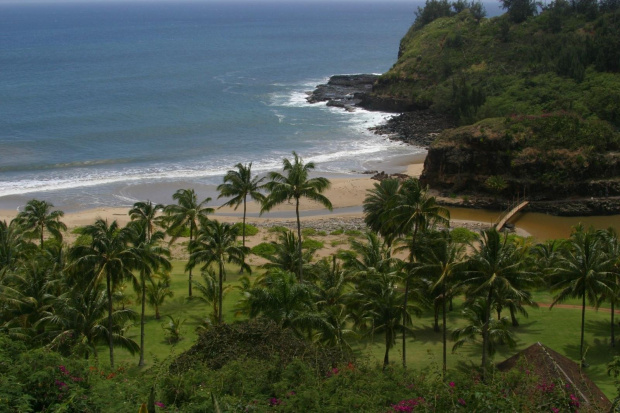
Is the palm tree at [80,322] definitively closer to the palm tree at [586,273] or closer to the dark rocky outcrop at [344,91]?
the palm tree at [586,273]

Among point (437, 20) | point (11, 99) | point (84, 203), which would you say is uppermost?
point (437, 20)

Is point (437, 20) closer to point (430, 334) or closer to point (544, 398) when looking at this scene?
point (430, 334)

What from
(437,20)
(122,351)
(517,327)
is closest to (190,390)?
(122,351)

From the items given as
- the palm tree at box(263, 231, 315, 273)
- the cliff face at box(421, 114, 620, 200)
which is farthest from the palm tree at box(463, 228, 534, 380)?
the cliff face at box(421, 114, 620, 200)

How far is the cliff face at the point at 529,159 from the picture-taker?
205 feet

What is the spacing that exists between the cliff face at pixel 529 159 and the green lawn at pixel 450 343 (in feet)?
78.5

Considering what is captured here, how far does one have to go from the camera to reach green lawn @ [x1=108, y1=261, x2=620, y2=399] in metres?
32.4

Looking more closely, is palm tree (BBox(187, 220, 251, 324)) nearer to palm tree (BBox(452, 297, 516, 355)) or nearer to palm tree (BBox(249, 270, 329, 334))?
palm tree (BBox(249, 270, 329, 334))

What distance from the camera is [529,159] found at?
63344mm

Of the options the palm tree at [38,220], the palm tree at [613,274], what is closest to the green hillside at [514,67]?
the palm tree at [613,274]

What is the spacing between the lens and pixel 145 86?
122 meters

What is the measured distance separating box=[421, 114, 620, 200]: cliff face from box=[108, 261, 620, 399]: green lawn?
2392 centimetres

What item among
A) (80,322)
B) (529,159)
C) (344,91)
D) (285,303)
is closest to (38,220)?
(80,322)

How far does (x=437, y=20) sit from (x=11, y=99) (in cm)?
Result: 7418
